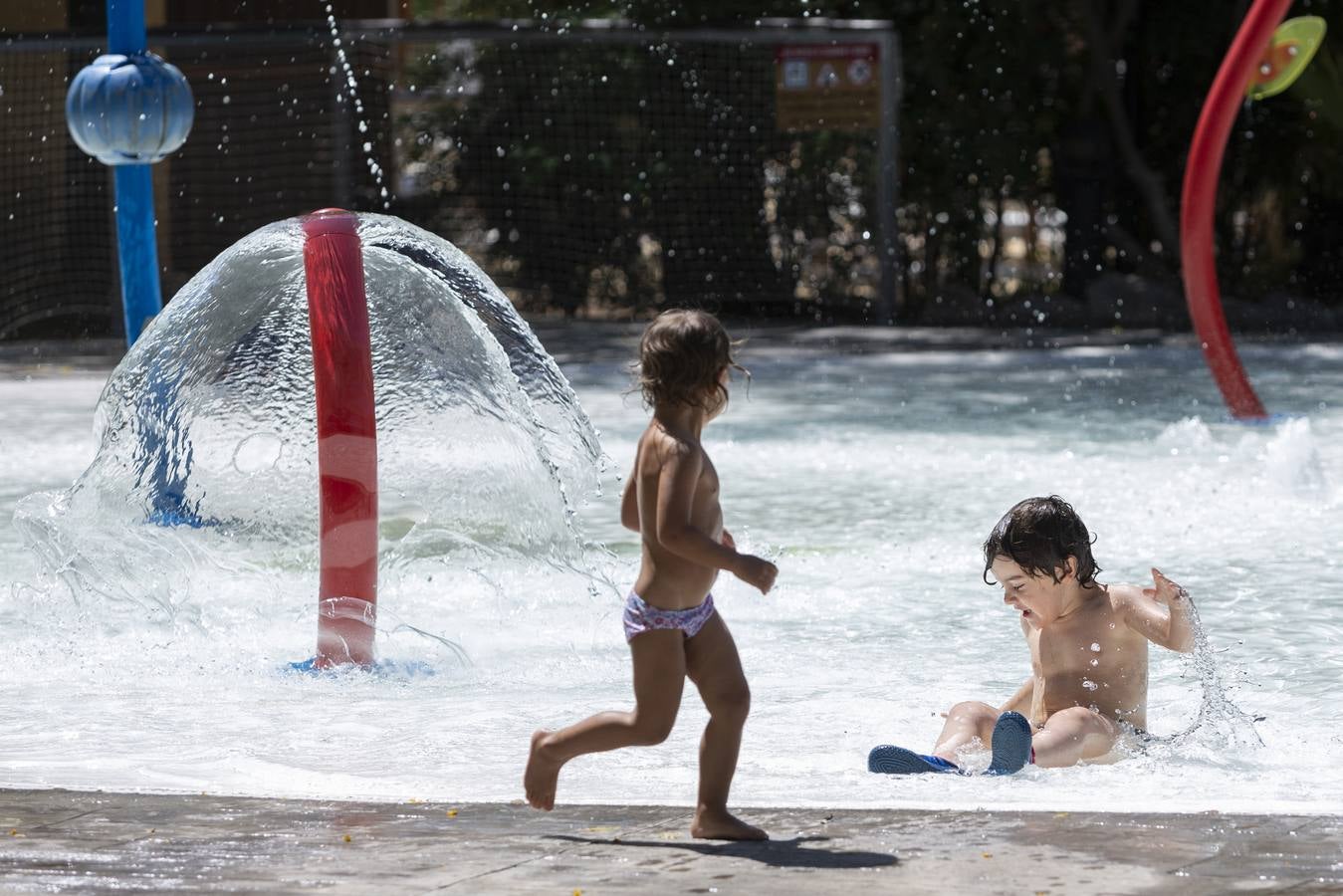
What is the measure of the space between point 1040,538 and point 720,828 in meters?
1.25

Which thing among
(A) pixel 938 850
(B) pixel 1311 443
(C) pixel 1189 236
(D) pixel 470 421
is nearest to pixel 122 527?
(D) pixel 470 421

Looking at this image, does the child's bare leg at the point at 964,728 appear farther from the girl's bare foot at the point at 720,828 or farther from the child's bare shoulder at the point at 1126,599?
the girl's bare foot at the point at 720,828

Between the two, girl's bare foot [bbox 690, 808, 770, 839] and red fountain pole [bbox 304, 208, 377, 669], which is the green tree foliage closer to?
red fountain pole [bbox 304, 208, 377, 669]

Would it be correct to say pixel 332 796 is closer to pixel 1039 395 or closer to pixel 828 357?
pixel 1039 395

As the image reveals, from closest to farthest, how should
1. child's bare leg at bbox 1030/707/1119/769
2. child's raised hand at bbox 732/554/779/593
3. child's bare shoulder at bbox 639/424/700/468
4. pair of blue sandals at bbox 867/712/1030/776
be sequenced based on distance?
child's raised hand at bbox 732/554/779/593 → child's bare shoulder at bbox 639/424/700/468 → pair of blue sandals at bbox 867/712/1030/776 → child's bare leg at bbox 1030/707/1119/769

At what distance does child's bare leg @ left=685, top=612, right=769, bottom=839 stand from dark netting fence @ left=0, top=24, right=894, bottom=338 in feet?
42.9

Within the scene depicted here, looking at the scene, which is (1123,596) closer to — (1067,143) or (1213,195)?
(1213,195)

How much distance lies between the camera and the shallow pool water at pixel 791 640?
426 centimetres

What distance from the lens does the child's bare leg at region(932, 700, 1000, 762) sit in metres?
4.41

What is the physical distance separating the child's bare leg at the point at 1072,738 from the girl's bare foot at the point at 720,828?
0.98 metres

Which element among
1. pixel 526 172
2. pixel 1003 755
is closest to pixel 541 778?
pixel 1003 755

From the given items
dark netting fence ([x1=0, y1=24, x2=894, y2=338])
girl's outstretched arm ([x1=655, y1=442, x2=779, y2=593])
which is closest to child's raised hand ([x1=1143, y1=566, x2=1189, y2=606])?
girl's outstretched arm ([x1=655, y1=442, x2=779, y2=593])

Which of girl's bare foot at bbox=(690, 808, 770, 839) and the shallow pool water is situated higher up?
girl's bare foot at bbox=(690, 808, 770, 839)

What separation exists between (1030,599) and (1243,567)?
8.32 ft
